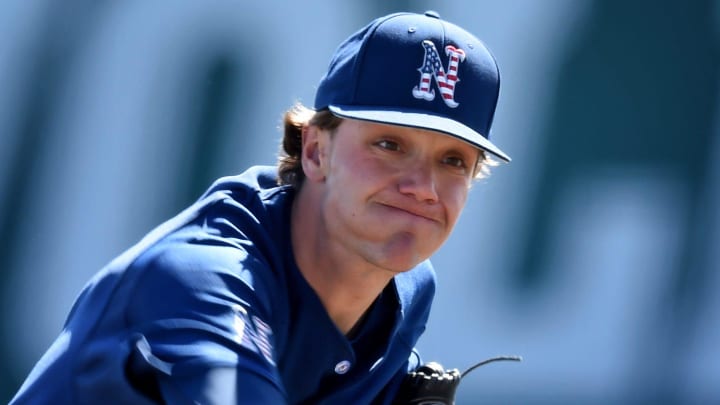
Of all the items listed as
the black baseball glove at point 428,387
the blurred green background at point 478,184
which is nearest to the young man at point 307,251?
the black baseball glove at point 428,387

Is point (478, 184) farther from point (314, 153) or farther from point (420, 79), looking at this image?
point (420, 79)

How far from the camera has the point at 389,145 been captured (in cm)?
265

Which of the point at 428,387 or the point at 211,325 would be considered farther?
the point at 428,387

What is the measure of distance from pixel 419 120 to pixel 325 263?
37cm

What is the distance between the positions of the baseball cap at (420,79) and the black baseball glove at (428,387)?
71cm

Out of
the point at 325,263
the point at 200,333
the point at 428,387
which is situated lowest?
the point at 428,387

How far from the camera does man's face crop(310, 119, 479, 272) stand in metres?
2.63

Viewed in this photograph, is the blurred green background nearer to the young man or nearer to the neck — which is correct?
the young man

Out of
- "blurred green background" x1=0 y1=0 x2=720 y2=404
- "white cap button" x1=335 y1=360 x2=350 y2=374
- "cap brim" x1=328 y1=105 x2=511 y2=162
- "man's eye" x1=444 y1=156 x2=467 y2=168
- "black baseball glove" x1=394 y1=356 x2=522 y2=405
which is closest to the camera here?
"cap brim" x1=328 y1=105 x2=511 y2=162

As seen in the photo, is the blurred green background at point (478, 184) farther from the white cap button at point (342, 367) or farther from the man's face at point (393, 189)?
the man's face at point (393, 189)

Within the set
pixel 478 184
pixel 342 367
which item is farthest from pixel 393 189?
pixel 478 184

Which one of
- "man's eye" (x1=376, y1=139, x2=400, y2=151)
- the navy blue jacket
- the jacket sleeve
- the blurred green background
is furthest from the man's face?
the blurred green background

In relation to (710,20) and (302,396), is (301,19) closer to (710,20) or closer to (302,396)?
(710,20)

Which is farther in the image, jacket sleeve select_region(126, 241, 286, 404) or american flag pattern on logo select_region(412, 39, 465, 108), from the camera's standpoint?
american flag pattern on logo select_region(412, 39, 465, 108)
